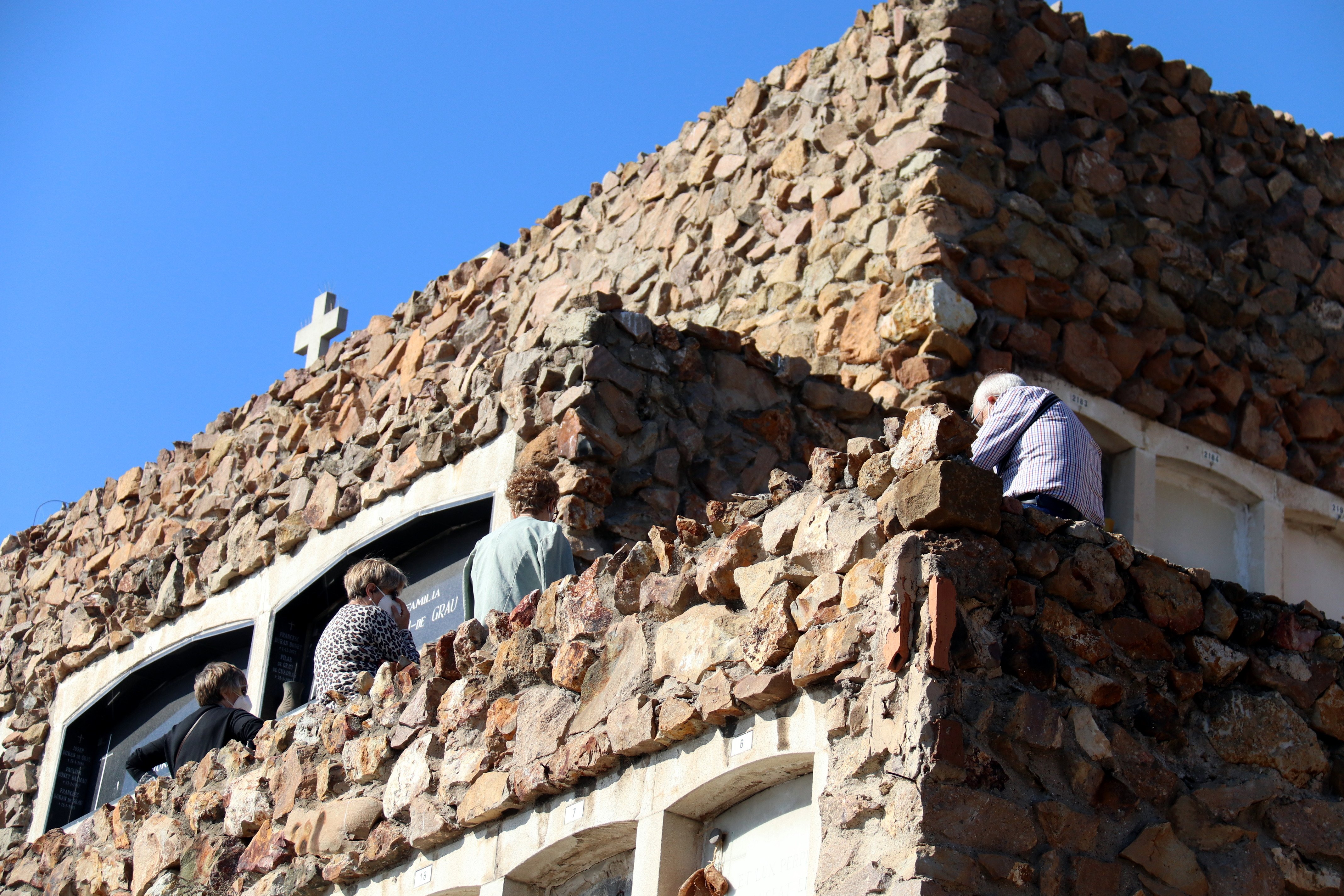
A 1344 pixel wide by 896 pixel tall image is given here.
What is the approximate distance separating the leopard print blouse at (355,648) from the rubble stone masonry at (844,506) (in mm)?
185

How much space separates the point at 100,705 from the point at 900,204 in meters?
7.09

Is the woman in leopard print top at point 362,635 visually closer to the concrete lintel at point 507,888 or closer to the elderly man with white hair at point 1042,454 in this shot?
the concrete lintel at point 507,888

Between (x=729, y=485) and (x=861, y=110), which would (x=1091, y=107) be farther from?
(x=729, y=485)

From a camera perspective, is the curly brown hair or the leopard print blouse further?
the leopard print blouse

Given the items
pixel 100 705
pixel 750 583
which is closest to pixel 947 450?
pixel 750 583

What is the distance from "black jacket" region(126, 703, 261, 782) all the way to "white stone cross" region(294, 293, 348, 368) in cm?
642

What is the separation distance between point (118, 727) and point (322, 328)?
4.05 metres

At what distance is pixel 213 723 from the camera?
8.91m

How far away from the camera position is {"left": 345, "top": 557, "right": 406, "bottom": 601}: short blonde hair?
26.6 feet

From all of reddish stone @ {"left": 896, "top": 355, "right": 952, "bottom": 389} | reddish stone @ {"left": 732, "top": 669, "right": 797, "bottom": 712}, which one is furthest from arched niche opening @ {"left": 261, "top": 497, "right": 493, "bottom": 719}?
reddish stone @ {"left": 732, "top": 669, "right": 797, "bottom": 712}

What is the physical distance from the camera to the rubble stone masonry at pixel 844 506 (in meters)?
4.94

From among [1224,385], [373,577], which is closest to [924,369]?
[1224,385]

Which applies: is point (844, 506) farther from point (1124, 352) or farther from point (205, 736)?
point (1124, 352)

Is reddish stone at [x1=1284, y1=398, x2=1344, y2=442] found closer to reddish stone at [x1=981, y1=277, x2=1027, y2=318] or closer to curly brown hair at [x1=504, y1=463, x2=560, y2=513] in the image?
reddish stone at [x1=981, y1=277, x2=1027, y2=318]
